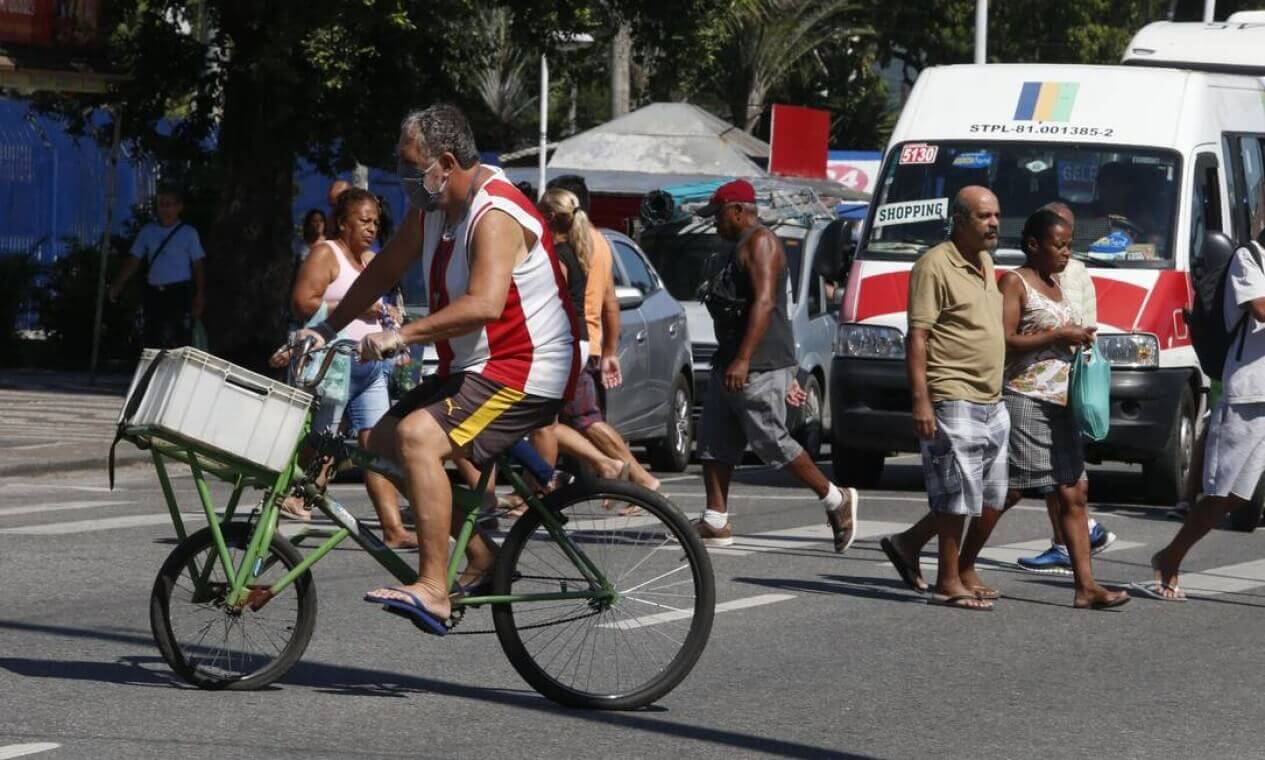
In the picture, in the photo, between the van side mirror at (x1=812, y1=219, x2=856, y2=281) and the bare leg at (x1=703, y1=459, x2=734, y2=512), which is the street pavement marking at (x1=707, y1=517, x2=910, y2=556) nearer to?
the bare leg at (x1=703, y1=459, x2=734, y2=512)

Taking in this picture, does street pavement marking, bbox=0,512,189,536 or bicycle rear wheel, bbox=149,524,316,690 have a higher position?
bicycle rear wheel, bbox=149,524,316,690

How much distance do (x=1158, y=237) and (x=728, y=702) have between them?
7.70 metres

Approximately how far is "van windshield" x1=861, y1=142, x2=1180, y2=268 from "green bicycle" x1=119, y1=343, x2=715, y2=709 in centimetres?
751

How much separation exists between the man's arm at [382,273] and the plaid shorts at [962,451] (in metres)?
2.97

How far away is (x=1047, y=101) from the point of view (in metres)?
14.6

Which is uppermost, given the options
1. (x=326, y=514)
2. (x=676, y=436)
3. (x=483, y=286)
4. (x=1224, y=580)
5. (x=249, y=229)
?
(x=483, y=286)

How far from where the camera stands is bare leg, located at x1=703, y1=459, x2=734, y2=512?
1107 centimetres

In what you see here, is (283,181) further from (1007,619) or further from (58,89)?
(1007,619)

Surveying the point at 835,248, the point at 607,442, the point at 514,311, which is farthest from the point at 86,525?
the point at 514,311

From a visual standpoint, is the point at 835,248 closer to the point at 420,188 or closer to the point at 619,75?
the point at 420,188

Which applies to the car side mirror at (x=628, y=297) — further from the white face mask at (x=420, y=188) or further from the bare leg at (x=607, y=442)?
the white face mask at (x=420, y=188)

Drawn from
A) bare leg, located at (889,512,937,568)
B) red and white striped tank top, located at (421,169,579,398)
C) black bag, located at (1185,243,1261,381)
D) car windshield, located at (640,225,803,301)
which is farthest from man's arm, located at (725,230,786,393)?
car windshield, located at (640,225,803,301)

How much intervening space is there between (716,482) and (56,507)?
3682mm

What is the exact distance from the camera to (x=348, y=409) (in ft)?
35.3
